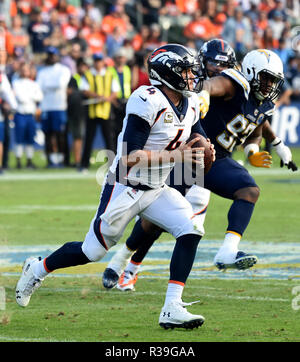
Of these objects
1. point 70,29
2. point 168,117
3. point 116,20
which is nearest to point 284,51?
point 116,20

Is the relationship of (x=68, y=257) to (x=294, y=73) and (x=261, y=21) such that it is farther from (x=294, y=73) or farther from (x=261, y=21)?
(x=261, y=21)

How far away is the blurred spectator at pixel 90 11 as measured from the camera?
19.7 meters

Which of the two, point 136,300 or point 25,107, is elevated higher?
point 136,300

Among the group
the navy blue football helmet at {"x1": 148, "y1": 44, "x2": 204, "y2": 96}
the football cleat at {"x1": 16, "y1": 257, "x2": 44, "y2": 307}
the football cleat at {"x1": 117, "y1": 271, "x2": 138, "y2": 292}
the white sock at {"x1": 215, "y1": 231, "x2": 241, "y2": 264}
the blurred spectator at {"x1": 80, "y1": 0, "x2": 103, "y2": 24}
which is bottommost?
the blurred spectator at {"x1": 80, "y1": 0, "x2": 103, "y2": 24}

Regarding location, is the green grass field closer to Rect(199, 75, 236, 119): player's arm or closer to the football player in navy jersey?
the football player in navy jersey

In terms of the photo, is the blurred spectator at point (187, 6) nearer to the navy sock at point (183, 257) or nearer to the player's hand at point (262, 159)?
the player's hand at point (262, 159)

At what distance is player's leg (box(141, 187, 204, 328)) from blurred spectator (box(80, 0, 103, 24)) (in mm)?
15109

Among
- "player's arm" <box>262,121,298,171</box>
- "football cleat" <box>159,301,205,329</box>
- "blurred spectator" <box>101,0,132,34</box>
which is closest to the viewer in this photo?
"football cleat" <box>159,301,205,329</box>

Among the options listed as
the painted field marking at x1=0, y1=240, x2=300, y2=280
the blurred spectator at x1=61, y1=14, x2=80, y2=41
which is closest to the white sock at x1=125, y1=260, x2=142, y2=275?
the painted field marking at x1=0, y1=240, x2=300, y2=280

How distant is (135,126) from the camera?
15.6 ft

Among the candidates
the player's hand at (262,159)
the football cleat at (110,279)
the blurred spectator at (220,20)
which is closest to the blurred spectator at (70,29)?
the blurred spectator at (220,20)

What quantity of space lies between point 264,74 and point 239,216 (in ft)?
3.87

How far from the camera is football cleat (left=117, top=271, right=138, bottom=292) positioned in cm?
593

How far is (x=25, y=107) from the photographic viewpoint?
15.2 m
